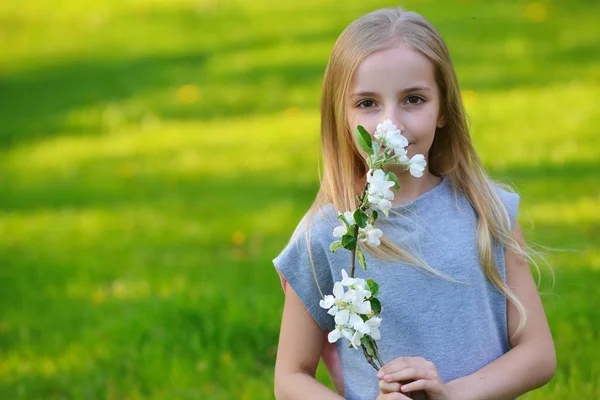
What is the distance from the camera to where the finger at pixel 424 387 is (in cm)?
237

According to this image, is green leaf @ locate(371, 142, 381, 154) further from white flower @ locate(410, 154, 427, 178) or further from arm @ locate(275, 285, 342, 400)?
arm @ locate(275, 285, 342, 400)

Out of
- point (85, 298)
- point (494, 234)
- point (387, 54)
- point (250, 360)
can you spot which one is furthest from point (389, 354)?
point (85, 298)

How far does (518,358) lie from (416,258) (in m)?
0.37

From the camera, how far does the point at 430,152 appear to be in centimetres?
294

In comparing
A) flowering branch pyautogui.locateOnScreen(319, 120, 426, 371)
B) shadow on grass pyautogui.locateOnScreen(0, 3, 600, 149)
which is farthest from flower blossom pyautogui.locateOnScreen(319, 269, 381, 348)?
shadow on grass pyautogui.locateOnScreen(0, 3, 600, 149)

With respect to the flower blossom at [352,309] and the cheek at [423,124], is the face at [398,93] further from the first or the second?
the flower blossom at [352,309]

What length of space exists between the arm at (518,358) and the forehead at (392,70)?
1.73 ft

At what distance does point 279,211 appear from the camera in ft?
20.9

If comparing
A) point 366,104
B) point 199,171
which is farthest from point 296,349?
point 199,171

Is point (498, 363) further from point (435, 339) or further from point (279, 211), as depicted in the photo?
point (279, 211)

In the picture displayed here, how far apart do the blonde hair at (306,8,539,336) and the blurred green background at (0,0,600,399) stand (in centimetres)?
71

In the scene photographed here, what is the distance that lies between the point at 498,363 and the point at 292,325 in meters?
0.55

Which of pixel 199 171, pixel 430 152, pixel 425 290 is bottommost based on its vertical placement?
pixel 425 290

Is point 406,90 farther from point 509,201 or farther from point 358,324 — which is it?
point 358,324
